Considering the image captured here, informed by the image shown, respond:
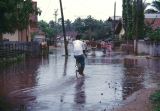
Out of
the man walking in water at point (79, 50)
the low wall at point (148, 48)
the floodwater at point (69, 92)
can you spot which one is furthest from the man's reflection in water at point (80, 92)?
the low wall at point (148, 48)

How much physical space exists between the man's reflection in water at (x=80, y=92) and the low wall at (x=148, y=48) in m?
24.7

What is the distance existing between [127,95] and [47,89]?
2770mm

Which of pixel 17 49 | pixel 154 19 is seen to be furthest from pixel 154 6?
pixel 17 49

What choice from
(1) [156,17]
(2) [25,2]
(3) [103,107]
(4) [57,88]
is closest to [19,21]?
(2) [25,2]

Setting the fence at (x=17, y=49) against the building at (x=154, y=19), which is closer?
the fence at (x=17, y=49)

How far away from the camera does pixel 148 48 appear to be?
44719 mm

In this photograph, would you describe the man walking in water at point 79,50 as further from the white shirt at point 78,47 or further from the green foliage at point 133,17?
the green foliage at point 133,17

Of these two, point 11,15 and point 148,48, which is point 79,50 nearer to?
point 11,15

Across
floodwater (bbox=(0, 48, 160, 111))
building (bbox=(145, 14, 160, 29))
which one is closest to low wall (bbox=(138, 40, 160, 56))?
building (bbox=(145, 14, 160, 29))

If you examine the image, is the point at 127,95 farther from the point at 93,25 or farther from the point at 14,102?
the point at 93,25

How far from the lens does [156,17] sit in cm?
6312

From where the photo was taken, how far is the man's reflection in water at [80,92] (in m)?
12.6

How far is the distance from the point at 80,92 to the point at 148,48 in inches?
1219

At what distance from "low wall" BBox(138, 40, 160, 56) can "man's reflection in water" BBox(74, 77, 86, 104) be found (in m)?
24.7
